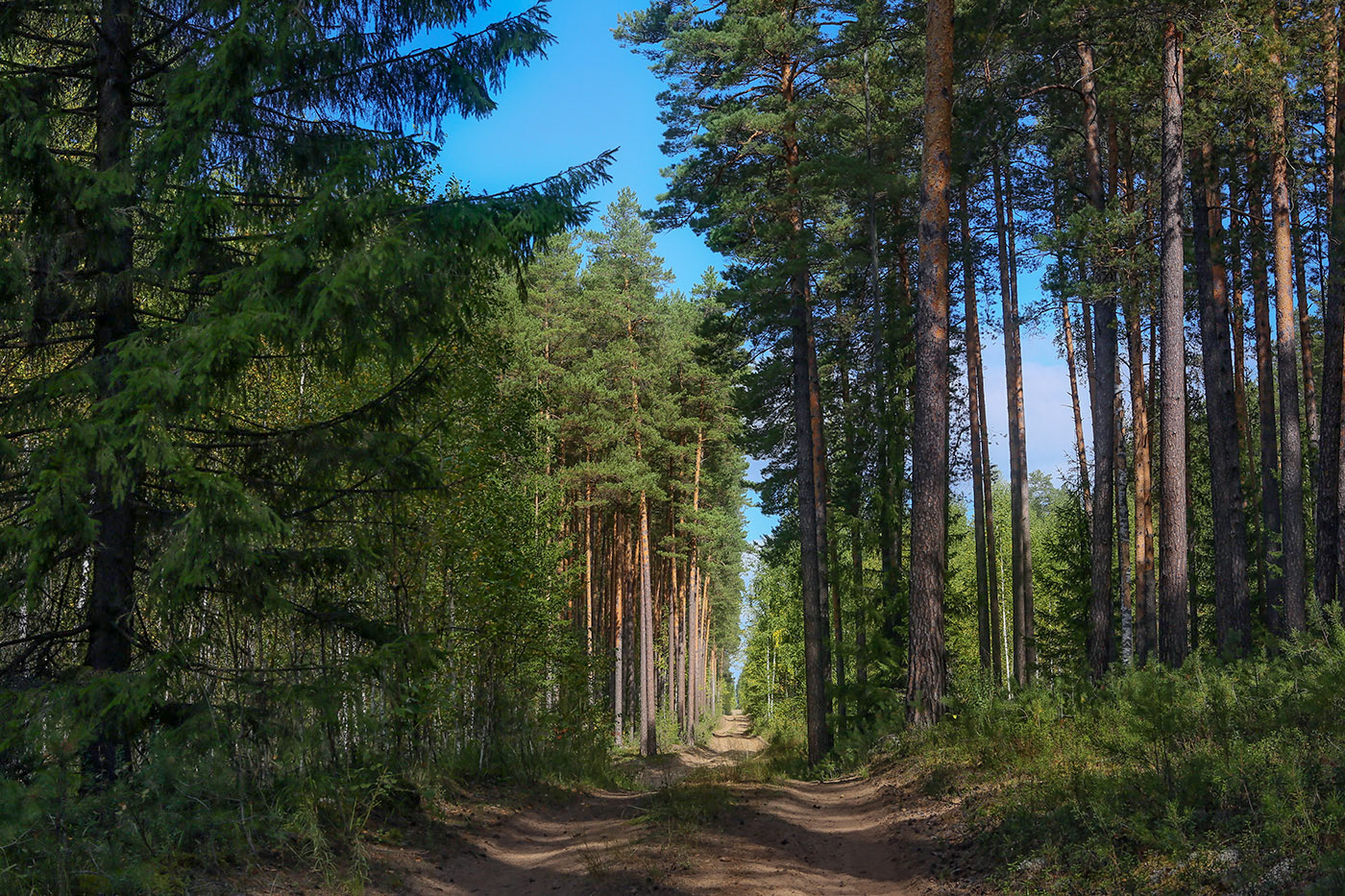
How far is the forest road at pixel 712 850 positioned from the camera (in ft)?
21.3

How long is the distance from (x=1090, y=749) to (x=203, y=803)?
7.47 meters

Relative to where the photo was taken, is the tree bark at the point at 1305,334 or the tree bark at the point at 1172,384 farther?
the tree bark at the point at 1305,334

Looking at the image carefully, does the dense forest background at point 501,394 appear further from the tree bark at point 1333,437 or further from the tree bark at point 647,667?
the tree bark at point 647,667

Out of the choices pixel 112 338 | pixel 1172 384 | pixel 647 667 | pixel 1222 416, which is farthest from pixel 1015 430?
pixel 112 338

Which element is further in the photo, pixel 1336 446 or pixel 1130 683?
pixel 1336 446

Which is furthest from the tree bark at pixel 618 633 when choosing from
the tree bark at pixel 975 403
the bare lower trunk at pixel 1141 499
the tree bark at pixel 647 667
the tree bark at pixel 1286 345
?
the tree bark at pixel 1286 345

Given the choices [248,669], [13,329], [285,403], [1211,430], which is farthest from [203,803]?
[1211,430]

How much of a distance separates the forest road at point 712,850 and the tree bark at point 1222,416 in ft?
33.6

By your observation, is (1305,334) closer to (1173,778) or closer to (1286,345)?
(1286,345)

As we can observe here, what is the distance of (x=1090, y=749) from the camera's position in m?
8.18

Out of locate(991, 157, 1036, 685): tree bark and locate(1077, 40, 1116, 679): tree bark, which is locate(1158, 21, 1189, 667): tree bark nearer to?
locate(1077, 40, 1116, 679): tree bark

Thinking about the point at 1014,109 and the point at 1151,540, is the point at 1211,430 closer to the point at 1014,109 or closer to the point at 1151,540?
the point at 1151,540

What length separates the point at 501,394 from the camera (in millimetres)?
14445

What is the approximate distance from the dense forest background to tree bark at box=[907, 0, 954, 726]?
2.3 inches
